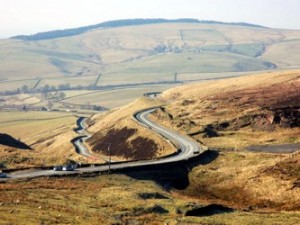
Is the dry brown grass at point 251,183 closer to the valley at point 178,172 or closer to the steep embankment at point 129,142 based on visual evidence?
the valley at point 178,172

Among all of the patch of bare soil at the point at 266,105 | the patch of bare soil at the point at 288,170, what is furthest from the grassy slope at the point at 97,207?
the patch of bare soil at the point at 266,105

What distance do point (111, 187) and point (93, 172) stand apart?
10.7m

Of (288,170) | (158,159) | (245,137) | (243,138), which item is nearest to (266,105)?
(245,137)

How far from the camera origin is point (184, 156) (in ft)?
349

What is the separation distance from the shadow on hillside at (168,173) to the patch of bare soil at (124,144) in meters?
25.6

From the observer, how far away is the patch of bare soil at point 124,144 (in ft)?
422

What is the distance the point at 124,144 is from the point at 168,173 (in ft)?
167

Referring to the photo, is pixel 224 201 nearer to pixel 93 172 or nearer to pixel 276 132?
pixel 93 172

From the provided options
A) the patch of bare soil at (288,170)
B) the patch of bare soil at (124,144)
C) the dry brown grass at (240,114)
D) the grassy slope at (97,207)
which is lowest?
the patch of bare soil at (124,144)

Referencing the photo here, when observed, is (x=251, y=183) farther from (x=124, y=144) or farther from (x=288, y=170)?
(x=124, y=144)

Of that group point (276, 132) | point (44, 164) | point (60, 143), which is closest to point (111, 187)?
point (44, 164)

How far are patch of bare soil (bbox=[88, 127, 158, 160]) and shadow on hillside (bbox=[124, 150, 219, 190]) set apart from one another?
25.6 m

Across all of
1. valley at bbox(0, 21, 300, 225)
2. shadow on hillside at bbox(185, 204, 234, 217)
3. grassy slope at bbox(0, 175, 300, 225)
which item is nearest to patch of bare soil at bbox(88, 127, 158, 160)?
valley at bbox(0, 21, 300, 225)

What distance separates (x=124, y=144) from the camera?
143000 millimetres
